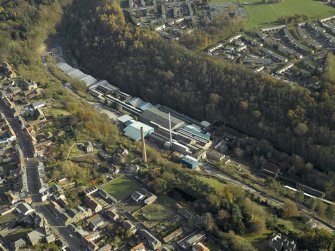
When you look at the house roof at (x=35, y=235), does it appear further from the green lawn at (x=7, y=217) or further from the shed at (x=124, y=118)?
the shed at (x=124, y=118)

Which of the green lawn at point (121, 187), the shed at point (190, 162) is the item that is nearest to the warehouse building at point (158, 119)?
the shed at point (190, 162)

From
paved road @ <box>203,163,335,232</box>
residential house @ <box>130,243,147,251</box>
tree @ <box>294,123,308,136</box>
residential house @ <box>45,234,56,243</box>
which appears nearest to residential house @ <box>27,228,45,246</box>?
residential house @ <box>45,234,56,243</box>

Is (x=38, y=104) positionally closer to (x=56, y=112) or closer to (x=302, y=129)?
(x=56, y=112)

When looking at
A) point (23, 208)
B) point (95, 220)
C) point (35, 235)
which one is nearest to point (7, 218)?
point (23, 208)

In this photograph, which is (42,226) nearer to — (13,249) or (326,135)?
(13,249)

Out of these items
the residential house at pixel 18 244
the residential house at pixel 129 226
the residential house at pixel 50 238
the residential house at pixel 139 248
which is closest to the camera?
the residential house at pixel 139 248

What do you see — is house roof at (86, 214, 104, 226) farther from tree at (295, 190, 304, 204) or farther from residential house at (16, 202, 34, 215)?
tree at (295, 190, 304, 204)
